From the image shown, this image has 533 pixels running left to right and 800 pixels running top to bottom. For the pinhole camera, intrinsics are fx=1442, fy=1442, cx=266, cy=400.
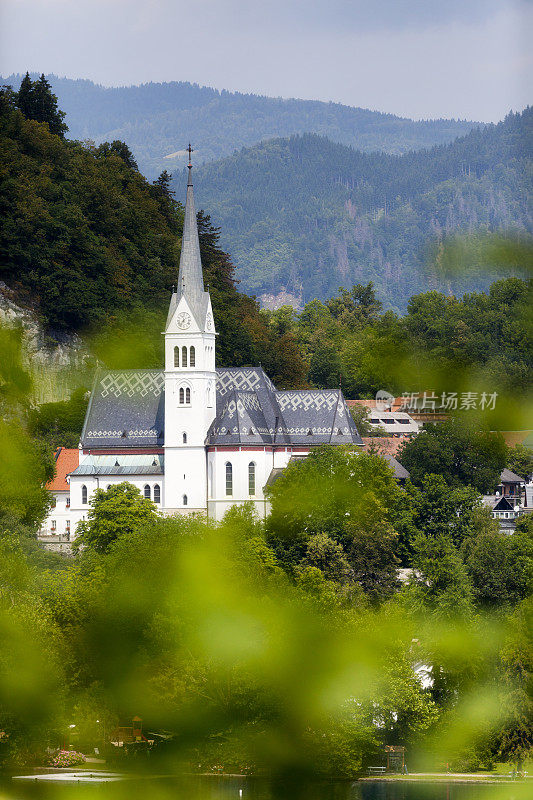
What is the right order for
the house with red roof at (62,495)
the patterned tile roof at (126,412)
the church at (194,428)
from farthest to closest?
1. the patterned tile roof at (126,412)
2. the house with red roof at (62,495)
3. the church at (194,428)

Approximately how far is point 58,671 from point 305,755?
377 cm

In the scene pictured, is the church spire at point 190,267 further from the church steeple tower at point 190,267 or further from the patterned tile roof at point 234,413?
the patterned tile roof at point 234,413

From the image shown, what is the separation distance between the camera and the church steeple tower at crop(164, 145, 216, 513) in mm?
62969

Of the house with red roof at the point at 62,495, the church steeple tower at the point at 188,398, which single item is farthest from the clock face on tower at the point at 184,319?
the house with red roof at the point at 62,495

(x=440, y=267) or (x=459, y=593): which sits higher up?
(x=440, y=267)

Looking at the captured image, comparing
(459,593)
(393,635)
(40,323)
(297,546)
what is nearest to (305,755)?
(393,635)

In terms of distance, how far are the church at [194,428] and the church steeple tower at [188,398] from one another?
0.04 m

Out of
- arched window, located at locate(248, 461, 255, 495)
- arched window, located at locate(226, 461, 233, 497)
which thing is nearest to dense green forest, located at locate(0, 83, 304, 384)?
arched window, located at locate(226, 461, 233, 497)

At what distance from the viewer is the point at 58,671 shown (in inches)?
507

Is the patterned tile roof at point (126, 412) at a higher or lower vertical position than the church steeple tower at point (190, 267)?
lower

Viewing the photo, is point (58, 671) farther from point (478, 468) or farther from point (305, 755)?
point (478, 468)

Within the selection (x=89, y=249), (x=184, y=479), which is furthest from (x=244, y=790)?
(x=89, y=249)

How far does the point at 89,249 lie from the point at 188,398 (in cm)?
1924

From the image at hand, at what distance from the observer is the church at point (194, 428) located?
62.2 metres
